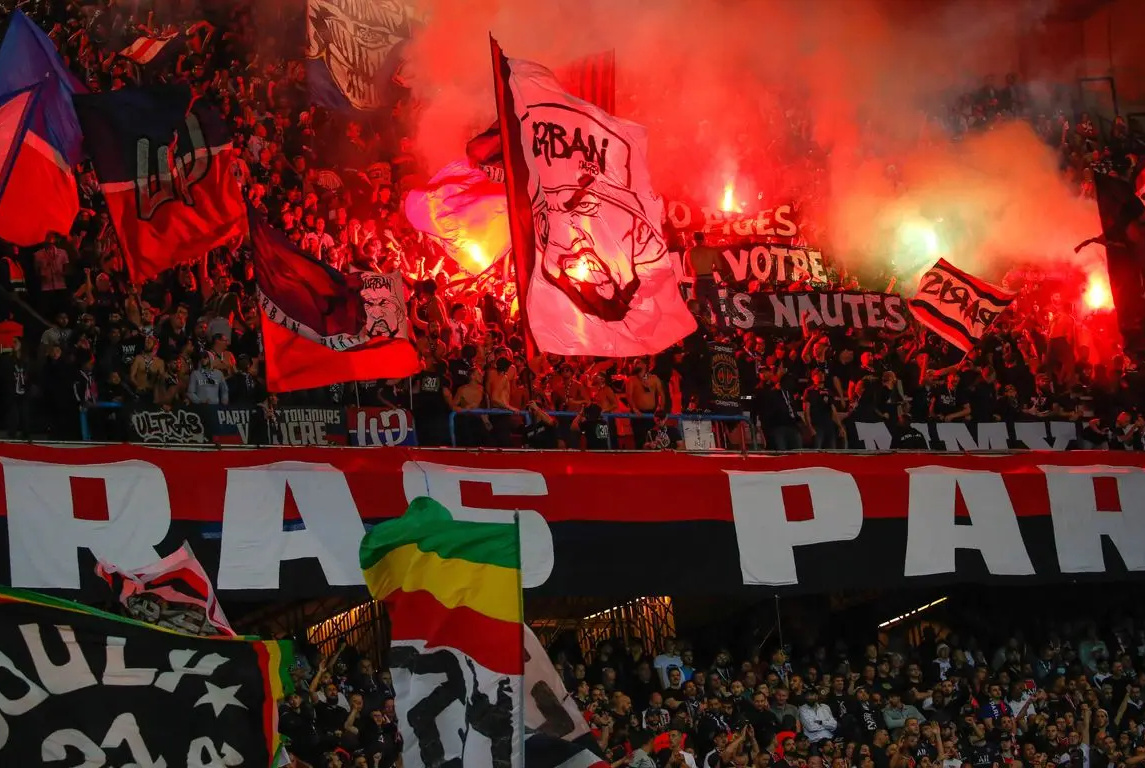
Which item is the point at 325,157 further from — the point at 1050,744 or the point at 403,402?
the point at 1050,744

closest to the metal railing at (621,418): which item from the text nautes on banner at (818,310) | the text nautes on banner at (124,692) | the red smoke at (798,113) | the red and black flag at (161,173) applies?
the red and black flag at (161,173)

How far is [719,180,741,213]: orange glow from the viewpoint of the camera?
21.7 metres

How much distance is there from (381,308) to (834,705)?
223 inches

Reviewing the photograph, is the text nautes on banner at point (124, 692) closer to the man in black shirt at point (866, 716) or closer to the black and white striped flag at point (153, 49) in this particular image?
the man in black shirt at point (866, 716)

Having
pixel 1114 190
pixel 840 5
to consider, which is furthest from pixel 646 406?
pixel 840 5

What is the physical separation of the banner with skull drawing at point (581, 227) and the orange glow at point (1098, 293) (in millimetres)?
8928

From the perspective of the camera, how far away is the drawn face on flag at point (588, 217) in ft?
49.8

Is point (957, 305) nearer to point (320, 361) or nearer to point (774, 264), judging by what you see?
point (774, 264)

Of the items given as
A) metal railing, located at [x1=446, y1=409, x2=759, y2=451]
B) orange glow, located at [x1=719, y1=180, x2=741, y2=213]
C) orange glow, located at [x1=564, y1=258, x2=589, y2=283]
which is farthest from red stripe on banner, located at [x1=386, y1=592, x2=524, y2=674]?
orange glow, located at [x1=719, y1=180, x2=741, y2=213]

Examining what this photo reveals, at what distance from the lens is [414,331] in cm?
1644

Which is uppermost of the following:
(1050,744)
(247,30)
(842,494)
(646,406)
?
(247,30)

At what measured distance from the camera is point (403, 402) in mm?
15383

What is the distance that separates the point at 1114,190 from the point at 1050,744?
871cm

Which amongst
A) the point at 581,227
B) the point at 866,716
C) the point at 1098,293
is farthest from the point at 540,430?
the point at 1098,293
